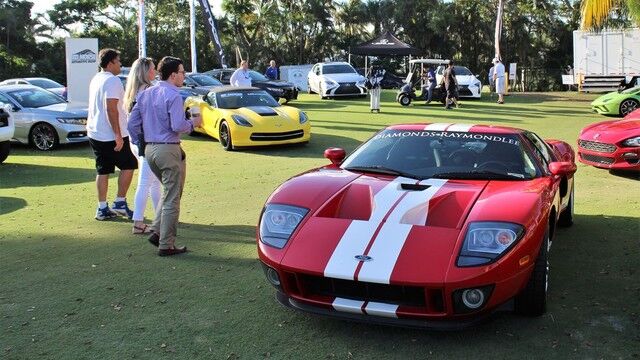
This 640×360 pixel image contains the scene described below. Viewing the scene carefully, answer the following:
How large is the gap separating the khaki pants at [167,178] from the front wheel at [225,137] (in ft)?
22.5

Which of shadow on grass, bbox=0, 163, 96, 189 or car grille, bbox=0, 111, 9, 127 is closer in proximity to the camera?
shadow on grass, bbox=0, 163, 96, 189

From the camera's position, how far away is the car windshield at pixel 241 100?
1320cm

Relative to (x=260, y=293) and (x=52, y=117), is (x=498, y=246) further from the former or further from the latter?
(x=52, y=117)

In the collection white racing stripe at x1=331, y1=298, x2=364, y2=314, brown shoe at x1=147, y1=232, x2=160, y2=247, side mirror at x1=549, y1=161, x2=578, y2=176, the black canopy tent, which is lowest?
white racing stripe at x1=331, y1=298, x2=364, y2=314

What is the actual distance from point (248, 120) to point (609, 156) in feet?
21.3

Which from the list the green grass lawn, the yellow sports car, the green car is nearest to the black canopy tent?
the green car

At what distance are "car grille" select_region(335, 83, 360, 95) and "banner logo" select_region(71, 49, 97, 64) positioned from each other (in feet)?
32.1

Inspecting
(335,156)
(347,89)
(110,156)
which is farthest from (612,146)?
(347,89)

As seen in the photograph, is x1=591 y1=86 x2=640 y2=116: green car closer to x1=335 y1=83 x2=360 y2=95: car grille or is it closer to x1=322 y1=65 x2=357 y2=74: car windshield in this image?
x1=335 y1=83 x2=360 y2=95: car grille

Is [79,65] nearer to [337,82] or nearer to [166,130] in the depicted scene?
[337,82]

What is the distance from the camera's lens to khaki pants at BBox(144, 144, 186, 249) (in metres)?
5.43

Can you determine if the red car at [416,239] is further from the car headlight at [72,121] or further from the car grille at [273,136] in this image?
the car headlight at [72,121]

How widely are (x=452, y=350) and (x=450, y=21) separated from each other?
41.6m

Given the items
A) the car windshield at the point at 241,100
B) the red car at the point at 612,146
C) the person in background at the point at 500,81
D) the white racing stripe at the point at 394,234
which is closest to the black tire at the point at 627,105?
the person in background at the point at 500,81
